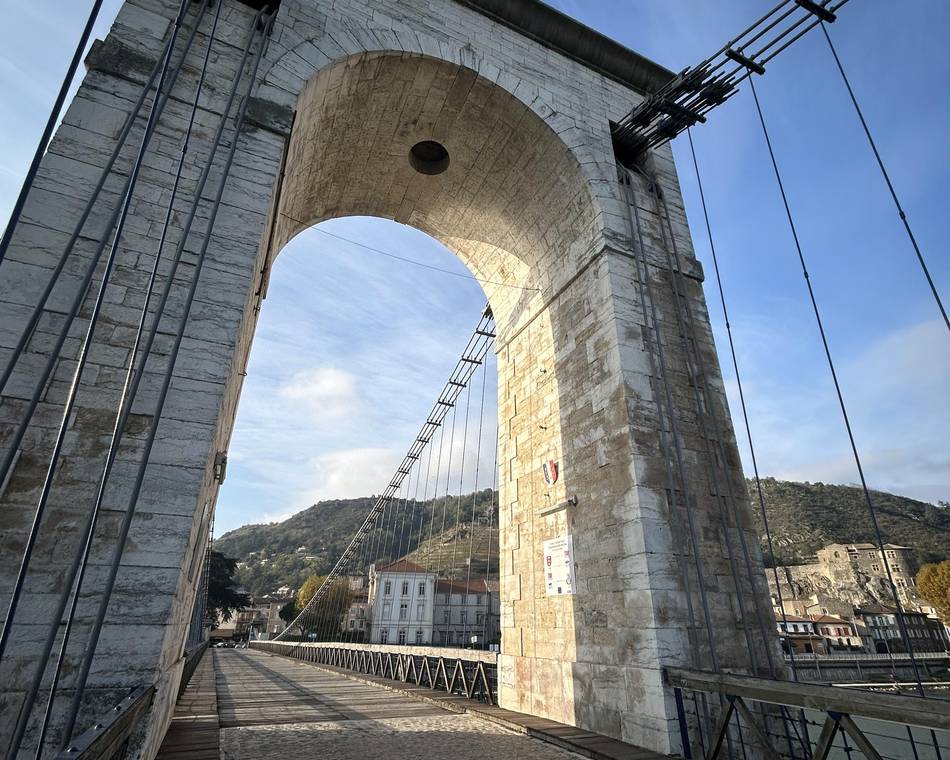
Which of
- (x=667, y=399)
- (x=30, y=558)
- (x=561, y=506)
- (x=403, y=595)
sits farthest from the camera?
(x=403, y=595)

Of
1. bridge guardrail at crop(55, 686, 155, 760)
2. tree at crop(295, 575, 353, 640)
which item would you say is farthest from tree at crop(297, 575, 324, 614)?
bridge guardrail at crop(55, 686, 155, 760)

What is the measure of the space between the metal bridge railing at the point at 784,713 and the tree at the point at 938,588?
38148 millimetres

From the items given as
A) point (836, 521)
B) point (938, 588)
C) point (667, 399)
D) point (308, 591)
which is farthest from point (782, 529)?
point (667, 399)

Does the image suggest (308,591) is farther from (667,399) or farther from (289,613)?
(667,399)

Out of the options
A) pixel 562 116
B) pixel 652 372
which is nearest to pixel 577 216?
pixel 562 116

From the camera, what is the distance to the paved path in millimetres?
3484

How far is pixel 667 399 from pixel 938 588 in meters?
40.1

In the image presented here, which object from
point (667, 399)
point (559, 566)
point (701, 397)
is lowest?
point (559, 566)

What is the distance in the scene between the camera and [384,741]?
383 cm

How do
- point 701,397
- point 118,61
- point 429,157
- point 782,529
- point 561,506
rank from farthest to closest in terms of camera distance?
point 782,529 < point 429,157 < point 561,506 < point 701,397 < point 118,61

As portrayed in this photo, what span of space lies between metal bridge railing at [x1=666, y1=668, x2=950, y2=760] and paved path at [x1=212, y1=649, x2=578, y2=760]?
3.07 ft

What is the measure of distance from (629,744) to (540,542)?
6.94 feet

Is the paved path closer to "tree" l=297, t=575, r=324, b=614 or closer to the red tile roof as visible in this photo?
the red tile roof

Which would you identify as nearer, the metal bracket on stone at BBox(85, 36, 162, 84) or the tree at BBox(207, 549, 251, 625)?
the metal bracket on stone at BBox(85, 36, 162, 84)
